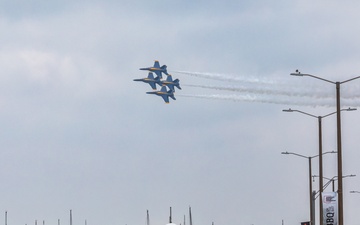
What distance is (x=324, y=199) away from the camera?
89250 mm

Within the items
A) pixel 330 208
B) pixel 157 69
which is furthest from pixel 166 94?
pixel 330 208

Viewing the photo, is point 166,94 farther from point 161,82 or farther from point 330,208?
point 330,208

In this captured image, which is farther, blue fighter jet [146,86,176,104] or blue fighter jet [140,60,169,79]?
blue fighter jet [140,60,169,79]

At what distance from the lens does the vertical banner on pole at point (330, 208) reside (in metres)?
87.0

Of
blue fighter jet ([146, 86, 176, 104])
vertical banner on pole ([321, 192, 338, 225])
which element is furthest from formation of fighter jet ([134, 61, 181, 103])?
vertical banner on pole ([321, 192, 338, 225])

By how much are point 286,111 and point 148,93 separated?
69248 mm

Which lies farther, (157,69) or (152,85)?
(157,69)

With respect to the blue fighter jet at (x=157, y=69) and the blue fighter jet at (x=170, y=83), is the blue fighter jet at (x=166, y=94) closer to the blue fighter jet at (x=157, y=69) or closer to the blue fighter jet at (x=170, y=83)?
the blue fighter jet at (x=170, y=83)

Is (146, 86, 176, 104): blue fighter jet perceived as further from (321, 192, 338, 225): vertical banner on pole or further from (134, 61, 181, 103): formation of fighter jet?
(321, 192, 338, 225): vertical banner on pole

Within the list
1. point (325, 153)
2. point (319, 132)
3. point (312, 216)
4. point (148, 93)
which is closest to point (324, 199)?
point (319, 132)

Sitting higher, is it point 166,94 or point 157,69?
point 157,69

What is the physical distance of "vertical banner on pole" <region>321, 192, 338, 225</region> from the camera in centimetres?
8700

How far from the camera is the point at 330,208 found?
88.0 metres

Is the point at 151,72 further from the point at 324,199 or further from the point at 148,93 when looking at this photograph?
the point at 324,199
